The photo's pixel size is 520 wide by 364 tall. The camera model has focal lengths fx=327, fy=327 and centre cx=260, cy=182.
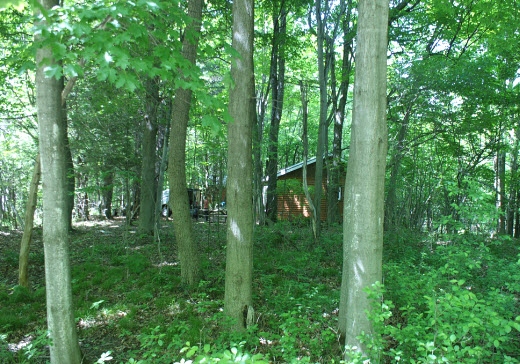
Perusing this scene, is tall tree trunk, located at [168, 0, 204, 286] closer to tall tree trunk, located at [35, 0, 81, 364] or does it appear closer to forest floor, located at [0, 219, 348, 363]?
forest floor, located at [0, 219, 348, 363]

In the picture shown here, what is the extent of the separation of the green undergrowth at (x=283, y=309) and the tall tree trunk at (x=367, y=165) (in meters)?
0.24

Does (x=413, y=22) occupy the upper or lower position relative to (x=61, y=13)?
upper

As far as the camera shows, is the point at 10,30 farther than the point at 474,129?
No

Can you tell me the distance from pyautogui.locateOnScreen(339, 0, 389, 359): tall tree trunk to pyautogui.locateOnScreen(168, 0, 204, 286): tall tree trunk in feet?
10.9

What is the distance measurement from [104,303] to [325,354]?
3.79 meters

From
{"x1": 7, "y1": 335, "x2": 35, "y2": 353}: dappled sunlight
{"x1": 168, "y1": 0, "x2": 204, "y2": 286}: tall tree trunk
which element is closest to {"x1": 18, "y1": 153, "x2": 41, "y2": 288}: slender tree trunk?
{"x1": 7, "y1": 335, "x2": 35, "y2": 353}: dappled sunlight

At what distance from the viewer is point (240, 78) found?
4.54 metres

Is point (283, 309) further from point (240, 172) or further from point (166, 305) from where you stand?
point (240, 172)

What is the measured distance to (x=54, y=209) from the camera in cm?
329

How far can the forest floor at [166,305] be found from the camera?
4.09m

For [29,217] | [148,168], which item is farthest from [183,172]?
[148,168]

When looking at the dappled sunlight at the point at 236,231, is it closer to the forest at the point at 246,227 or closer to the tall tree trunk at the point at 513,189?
the forest at the point at 246,227

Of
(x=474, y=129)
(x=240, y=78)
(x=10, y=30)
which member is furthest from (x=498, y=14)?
(x=10, y=30)

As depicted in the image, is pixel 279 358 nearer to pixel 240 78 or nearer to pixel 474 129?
pixel 240 78
